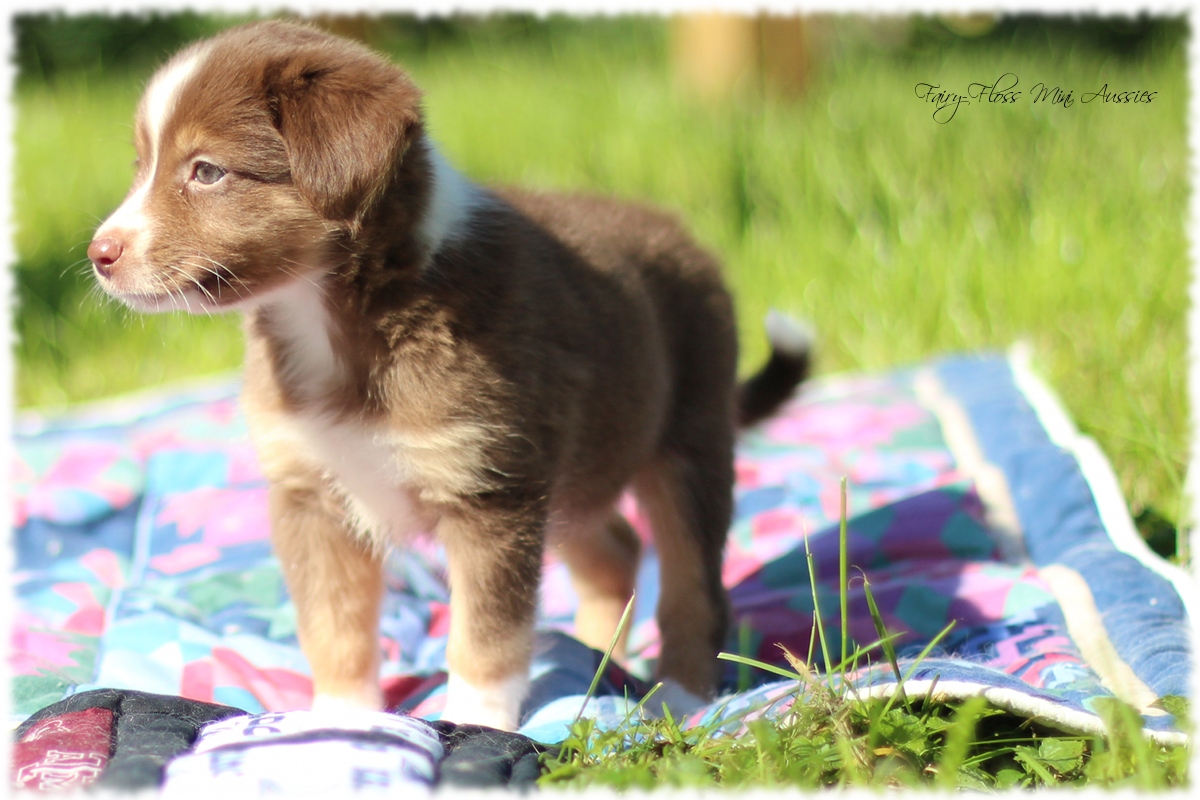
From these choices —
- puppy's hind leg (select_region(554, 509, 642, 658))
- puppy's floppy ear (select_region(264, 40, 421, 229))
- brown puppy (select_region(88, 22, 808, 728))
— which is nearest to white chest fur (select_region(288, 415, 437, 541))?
brown puppy (select_region(88, 22, 808, 728))

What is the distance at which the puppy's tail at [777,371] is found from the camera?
3502 millimetres

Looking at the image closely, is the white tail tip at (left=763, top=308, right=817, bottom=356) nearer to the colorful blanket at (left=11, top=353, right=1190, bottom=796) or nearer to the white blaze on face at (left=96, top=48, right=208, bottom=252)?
the colorful blanket at (left=11, top=353, right=1190, bottom=796)

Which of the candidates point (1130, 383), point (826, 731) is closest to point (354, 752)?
point (826, 731)

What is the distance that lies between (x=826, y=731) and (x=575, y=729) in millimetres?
432

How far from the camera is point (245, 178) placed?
7.71 feet

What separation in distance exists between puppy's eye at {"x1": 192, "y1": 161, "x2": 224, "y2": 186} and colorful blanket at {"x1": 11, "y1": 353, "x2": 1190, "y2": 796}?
Result: 982 mm

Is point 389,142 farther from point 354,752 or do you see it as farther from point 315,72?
point 354,752

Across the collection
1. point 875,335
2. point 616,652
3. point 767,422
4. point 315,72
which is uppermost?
point 315,72

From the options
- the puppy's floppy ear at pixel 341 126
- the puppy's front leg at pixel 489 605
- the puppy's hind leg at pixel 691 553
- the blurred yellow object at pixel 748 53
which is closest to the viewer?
the puppy's floppy ear at pixel 341 126

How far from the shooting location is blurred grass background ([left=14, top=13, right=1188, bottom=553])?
4.36 meters

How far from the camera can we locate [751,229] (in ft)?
19.4

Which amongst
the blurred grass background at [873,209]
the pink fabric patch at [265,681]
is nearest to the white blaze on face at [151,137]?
the pink fabric patch at [265,681]

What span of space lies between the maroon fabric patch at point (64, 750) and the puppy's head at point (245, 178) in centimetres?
80

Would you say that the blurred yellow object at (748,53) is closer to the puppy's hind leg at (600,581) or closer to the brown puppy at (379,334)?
the puppy's hind leg at (600,581)
